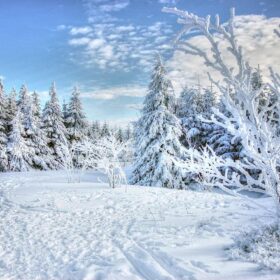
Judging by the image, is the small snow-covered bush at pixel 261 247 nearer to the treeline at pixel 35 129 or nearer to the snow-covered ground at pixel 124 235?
the snow-covered ground at pixel 124 235

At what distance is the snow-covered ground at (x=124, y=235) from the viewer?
604 centimetres

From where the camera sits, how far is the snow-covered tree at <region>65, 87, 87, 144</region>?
117 ft

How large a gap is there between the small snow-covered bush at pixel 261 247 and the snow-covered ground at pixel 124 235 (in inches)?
7.0

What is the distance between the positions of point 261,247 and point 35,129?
2996 cm

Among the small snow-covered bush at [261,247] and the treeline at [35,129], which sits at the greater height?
the treeline at [35,129]

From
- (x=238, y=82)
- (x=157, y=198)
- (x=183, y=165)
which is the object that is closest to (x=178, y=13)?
(x=238, y=82)

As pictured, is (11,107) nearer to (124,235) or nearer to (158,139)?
(158,139)

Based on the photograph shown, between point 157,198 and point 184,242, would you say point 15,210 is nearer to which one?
point 157,198

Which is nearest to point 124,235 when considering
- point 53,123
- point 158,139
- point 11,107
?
point 158,139

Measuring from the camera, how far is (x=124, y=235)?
848 cm

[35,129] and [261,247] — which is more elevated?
[35,129]

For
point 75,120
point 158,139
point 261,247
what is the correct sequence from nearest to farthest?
point 261,247 → point 158,139 → point 75,120

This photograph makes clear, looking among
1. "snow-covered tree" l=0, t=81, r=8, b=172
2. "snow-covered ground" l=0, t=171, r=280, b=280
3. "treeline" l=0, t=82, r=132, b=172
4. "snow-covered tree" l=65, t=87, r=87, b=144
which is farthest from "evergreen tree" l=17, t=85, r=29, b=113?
"snow-covered ground" l=0, t=171, r=280, b=280

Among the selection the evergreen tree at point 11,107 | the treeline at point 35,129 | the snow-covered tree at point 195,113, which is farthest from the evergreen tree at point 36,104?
the snow-covered tree at point 195,113
